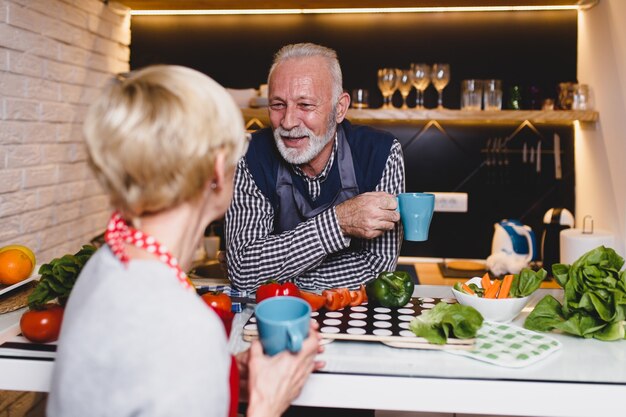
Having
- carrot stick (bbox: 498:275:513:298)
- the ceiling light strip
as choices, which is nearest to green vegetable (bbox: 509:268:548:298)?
carrot stick (bbox: 498:275:513:298)

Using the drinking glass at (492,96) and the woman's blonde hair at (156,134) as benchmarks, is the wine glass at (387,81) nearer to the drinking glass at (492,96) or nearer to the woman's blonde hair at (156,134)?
the drinking glass at (492,96)

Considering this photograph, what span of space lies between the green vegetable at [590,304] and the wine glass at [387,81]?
190 centimetres

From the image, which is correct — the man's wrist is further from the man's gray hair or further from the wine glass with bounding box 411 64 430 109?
the wine glass with bounding box 411 64 430 109

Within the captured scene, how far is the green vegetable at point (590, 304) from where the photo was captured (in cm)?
132

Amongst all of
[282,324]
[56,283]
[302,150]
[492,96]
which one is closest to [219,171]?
[282,324]

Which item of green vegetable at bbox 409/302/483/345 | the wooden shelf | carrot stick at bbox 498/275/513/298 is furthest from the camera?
the wooden shelf

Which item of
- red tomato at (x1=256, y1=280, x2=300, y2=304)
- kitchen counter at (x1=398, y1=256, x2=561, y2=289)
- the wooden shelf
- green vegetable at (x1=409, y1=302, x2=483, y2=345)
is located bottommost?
kitchen counter at (x1=398, y1=256, x2=561, y2=289)

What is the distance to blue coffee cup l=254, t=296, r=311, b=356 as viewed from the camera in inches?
39.6

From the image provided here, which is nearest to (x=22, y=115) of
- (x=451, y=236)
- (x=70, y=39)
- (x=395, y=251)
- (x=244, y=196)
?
(x=70, y=39)

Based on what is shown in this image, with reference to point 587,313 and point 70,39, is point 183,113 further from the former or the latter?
point 70,39

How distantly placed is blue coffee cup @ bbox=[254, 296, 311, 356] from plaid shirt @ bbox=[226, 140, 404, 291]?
71 cm

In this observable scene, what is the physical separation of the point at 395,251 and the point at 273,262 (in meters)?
0.48

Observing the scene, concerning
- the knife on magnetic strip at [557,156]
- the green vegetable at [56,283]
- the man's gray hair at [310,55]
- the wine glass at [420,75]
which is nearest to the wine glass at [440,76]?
the wine glass at [420,75]

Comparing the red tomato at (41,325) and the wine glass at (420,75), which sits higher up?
the wine glass at (420,75)
